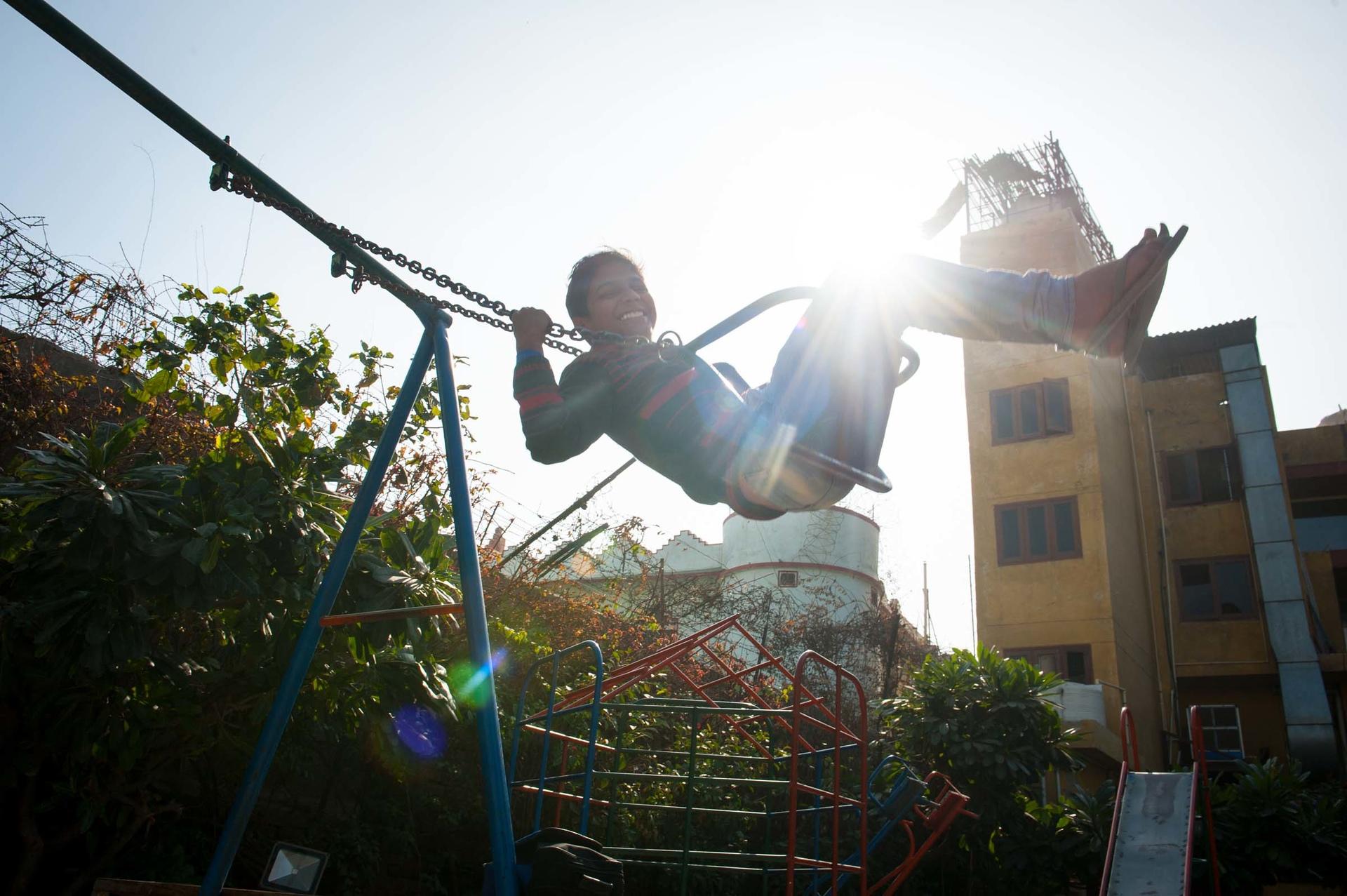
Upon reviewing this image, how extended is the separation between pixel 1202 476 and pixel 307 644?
16953mm

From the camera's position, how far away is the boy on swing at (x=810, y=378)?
278 centimetres

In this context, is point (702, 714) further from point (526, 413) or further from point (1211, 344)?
point (1211, 344)

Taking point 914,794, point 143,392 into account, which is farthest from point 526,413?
point 914,794

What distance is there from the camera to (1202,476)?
16484 mm

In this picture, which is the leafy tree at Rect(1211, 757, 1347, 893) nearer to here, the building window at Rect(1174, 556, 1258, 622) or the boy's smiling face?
the boy's smiling face

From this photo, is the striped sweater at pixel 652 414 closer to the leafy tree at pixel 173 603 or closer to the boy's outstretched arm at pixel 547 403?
the boy's outstretched arm at pixel 547 403

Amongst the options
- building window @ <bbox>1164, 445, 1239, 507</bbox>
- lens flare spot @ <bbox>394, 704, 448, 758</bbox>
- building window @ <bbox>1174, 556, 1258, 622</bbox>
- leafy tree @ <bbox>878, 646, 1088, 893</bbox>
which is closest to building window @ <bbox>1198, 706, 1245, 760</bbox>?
building window @ <bbox>1174, 556, 1258, 622</bbox>

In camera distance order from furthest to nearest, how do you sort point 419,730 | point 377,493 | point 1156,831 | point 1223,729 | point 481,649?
1. point 1223,729
2. point 1156,831
3. point 419,730
4. point 377,493
5. point 481,649

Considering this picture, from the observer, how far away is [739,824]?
20.5 ft

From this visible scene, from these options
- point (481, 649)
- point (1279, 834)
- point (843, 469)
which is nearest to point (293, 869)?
point (481, 649)

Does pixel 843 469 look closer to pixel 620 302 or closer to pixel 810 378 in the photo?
pixel 810 378

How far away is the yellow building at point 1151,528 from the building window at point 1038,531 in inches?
1.0

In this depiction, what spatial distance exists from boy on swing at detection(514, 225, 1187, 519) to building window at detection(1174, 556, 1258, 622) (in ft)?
49.3

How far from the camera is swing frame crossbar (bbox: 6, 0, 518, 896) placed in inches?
92.7
